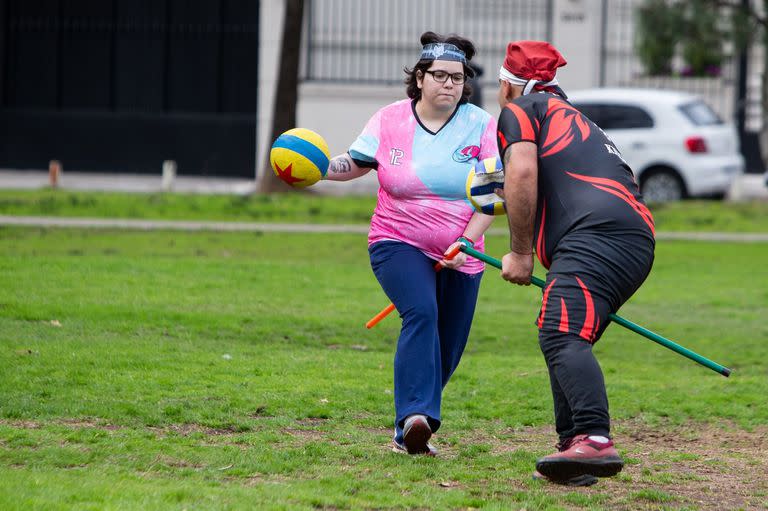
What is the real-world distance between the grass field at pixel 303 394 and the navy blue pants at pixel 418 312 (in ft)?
0.92

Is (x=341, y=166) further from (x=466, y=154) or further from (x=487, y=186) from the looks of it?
(x=487, y=186)

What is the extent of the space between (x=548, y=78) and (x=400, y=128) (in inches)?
33.6

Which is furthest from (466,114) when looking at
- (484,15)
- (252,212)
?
(484,15)

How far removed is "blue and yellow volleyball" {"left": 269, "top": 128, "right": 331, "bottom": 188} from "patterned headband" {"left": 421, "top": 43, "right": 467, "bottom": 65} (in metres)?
0.65

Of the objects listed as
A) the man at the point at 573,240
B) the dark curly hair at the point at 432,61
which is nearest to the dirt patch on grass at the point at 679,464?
the man at the point at 573,240

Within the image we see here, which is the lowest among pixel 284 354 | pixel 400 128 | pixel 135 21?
pixel 284 354

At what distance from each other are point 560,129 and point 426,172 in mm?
866

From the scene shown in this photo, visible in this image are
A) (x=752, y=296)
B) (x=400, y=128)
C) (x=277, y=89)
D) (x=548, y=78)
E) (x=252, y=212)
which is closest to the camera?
(x=548, y=78)

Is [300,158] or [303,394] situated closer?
[300,158]

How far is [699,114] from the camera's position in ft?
65.7

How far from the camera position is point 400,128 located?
6.29 metres

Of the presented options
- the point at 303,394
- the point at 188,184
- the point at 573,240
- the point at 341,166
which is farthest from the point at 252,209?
the point at 573,240

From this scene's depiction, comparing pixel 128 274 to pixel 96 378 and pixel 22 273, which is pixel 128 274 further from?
pixel 96 378

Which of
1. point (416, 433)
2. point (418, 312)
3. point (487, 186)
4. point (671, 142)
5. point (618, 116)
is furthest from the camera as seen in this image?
point (618, 116)
